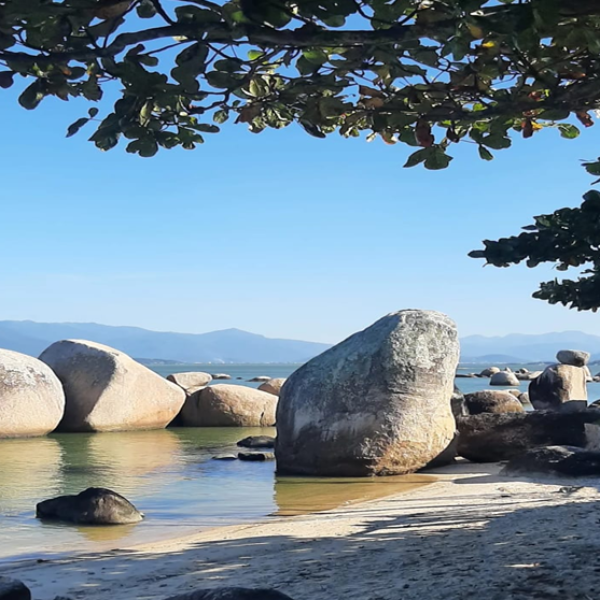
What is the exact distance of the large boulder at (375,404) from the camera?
10.8m

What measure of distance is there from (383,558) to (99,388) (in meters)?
13.7

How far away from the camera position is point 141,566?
18.6 ft

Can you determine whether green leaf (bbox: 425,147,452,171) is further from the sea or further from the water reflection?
the water reflection

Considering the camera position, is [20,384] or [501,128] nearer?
[501,128]

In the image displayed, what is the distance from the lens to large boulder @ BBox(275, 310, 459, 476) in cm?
1080

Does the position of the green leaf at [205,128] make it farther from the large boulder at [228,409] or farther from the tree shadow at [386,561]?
the large boulder at [228,409]

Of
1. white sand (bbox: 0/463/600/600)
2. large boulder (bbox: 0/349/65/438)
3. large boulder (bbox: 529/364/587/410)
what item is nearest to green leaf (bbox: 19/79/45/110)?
white sand (bbox: 0/463/600/600)

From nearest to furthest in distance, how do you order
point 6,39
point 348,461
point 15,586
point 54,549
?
point 6,39 → point 15,586 → point 54,549 → point 348,461

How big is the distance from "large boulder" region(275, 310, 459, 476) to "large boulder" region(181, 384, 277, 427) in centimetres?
865

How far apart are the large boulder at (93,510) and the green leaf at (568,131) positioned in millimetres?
5647

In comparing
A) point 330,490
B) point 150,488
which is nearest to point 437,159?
point 330,490

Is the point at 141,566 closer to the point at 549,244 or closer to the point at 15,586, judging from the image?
the point at 15,586

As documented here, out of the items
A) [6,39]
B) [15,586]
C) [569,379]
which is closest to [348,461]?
[15,586]

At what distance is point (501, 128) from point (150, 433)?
15.4 m
